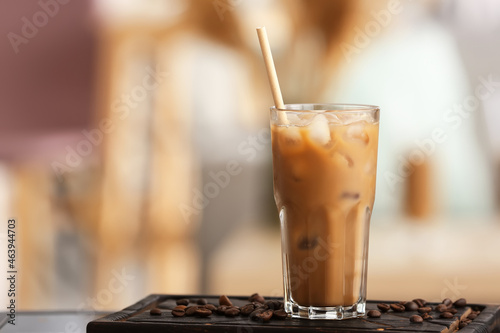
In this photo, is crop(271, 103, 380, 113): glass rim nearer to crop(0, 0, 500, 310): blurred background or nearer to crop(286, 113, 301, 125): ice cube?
crop(286, 113, 301, 125): ice cube

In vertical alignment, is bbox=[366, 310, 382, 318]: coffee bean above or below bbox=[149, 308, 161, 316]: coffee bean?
above

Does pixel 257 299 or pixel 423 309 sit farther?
pixel 257 299

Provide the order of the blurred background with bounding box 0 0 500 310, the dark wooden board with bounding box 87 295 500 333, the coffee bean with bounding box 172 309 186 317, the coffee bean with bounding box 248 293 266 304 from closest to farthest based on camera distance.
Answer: the dark wooden board with bounding box 87 295 500 333 → the coffee bean with bounding box 172 309 186 317 → the coffee bean with bounding box 248 293 266 304 → the blurred background with bounding box 0 0 500 310

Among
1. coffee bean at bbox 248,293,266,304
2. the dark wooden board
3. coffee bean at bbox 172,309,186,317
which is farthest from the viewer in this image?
coffee bean at bbox 248,293,266,304

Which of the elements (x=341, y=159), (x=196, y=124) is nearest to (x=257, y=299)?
(x=341, y=159)

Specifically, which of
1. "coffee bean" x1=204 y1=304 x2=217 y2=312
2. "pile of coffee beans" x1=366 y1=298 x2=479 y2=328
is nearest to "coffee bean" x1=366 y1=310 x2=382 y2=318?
"pile of coffee beans" x1=366 y1=298 x2=479 y2=328

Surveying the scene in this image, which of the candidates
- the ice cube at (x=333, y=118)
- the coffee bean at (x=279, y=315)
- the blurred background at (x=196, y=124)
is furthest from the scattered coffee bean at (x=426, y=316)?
the blurred background at (x=196, y=124)

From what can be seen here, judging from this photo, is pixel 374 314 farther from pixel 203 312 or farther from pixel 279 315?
pixel 203 312
